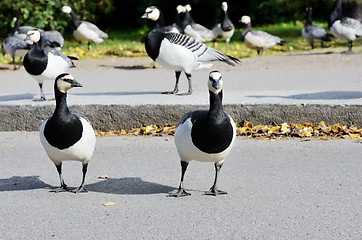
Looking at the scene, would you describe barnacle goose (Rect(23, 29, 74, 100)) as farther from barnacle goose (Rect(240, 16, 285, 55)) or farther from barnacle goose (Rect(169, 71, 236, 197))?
barnacle goose (Rect(240, 16, 285, 55))

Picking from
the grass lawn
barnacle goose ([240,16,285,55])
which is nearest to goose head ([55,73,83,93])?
the grass lawn

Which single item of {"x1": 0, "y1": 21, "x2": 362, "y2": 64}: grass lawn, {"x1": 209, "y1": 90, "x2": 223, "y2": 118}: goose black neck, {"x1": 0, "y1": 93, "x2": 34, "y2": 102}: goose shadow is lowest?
{"x1": 0, "y1": 21, "x2": 362, "y2": 64}: grass lawn

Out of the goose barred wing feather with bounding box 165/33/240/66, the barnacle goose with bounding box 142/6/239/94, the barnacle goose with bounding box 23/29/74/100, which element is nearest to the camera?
the barnacle goose with bounding box 23/29/74/100

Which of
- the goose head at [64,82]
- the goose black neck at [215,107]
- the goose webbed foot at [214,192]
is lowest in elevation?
the goose webbed foot at [214,192]

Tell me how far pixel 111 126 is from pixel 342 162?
3.19 meters

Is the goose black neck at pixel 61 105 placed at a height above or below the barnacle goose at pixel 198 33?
above

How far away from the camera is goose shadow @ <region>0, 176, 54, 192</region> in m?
5.59

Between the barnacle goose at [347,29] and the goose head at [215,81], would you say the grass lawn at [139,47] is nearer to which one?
the barnacle goose at [347,29]

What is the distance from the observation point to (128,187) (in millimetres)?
5555

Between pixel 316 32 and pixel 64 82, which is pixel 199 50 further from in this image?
pixel 316 32

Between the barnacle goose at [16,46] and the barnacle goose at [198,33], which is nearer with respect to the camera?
the barnacle goose at [16,46]

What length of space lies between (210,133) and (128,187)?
1108 millimetres

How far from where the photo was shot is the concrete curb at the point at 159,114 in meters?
7.83

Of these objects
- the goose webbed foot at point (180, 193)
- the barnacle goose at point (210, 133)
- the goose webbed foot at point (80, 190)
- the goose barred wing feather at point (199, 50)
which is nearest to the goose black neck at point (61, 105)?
the goose webbed foot at point (80, 190)
